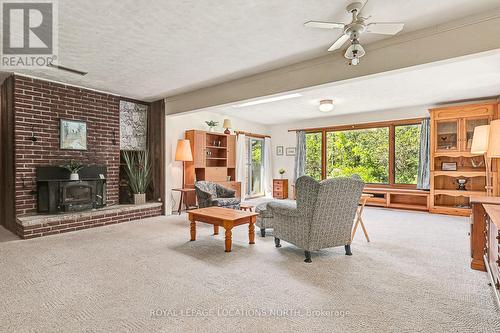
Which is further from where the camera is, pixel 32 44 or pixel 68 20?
pixel 32 44

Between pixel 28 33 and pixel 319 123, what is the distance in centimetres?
685

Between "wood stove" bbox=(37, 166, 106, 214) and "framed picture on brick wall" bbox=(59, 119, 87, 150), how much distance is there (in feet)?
1.42

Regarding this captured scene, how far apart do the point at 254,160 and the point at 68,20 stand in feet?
21.2

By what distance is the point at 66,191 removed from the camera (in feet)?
14.8

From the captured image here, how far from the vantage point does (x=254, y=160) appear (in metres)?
8.66

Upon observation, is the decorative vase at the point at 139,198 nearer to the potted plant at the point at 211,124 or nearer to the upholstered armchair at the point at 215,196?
the upholstered armchair at the point at 215,196

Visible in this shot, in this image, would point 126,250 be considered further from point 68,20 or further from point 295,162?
point 295,162

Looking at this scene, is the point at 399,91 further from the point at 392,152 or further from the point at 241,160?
the point at 241,160

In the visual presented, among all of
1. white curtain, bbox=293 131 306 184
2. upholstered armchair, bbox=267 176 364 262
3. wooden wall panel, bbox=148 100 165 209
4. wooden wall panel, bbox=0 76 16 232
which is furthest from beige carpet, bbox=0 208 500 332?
white curtain, bbox=293 131 306 184

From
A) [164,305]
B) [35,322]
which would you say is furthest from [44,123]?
[164,305]

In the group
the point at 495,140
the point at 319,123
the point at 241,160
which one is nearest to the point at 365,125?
the point at 319,123

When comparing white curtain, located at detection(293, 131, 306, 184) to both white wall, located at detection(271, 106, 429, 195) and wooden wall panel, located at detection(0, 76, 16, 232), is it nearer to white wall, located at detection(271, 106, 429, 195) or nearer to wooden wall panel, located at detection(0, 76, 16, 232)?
white wall, located at detection(271, 106, 429, 195)

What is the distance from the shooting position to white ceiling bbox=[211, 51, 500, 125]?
398 cm

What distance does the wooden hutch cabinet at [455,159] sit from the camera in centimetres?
564
